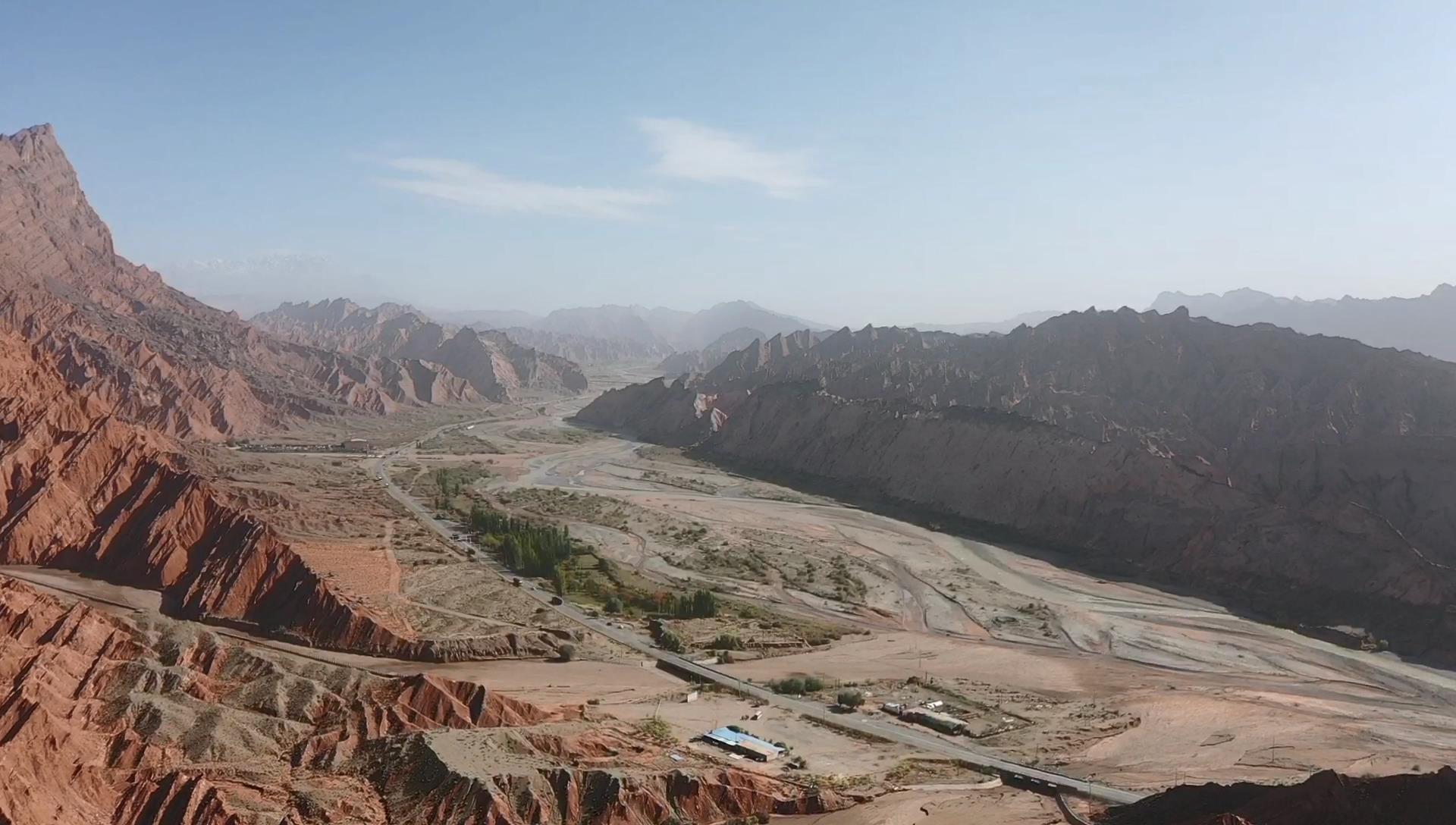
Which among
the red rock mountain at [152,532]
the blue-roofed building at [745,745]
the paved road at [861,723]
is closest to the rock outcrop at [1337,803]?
the paved road at [861,723]

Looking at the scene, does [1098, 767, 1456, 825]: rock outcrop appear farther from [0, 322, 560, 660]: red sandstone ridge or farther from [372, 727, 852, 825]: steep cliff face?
[0, 322, 560, 660]: red sandstone ridge

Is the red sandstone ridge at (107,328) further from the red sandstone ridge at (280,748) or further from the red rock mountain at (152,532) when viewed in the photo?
the red sandstone ridge at (280,748)

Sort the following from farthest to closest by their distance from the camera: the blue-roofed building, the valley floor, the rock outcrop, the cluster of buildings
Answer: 1. the cluster of buildings
2. the valley floor
3. the blue-roofed building
4. the rock outcrop

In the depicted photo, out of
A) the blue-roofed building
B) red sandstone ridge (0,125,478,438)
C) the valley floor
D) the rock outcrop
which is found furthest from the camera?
red sandstone ridge (0,125,478,438)

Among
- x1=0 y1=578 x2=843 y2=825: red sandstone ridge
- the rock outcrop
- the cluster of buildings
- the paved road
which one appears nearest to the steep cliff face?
x1=0 y1=578 x2=843 y2=825: red sandstone ridge

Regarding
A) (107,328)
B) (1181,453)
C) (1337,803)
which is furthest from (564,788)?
(107,328)

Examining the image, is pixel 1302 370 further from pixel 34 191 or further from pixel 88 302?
pixel 34 191

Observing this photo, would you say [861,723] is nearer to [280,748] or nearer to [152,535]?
[280,748]
